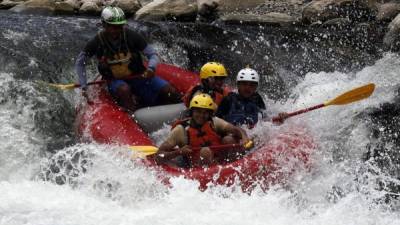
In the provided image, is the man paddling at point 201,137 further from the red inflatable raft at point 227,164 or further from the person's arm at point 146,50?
the person's arm at point 146,50

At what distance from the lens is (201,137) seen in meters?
5.79

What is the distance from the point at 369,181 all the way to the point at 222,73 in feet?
6.01

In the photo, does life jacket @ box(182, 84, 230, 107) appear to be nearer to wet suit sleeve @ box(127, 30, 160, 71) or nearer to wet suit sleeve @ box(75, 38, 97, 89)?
wet suit sleeve @ box(127, 30, 160, 71)

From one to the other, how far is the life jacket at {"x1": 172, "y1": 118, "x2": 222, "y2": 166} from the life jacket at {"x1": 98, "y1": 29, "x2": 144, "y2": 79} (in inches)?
55.4

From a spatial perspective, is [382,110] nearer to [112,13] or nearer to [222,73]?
[222,73]

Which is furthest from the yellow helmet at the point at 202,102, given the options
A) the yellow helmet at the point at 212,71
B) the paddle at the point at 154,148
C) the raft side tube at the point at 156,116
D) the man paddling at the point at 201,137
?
the raft side tube at the point at 156,116

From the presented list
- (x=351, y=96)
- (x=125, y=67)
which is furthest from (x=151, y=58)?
(x=351, y=96)

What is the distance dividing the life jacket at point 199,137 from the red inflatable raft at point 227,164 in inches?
9.1

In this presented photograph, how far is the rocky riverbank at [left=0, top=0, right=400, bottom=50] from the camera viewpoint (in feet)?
37.2

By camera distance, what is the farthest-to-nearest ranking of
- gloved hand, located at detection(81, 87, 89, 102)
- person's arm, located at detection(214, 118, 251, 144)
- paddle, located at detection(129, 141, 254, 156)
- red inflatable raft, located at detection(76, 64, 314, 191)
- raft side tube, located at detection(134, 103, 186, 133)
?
1. gloved hand, located at detection(81, 87, 89, 102)
2. raft side tube, located at detection(134, 103, 186, 133)
3. person's arm, located at detection(214, 118, 251, 144)
4. paddle, located at detection(129, 141, 254, 156)
5. red inflatable raft, located at detection(76, 64, 314, 191)

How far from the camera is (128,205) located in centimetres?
525

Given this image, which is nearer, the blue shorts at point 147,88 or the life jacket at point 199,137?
the life jacket at point 199,137

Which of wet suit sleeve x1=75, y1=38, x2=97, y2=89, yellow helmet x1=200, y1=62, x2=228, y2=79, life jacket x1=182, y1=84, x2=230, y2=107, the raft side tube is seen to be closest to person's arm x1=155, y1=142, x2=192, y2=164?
life jacket x1=182, y1=84, x2=230, y2=107

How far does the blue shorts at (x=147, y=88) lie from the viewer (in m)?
7.06
